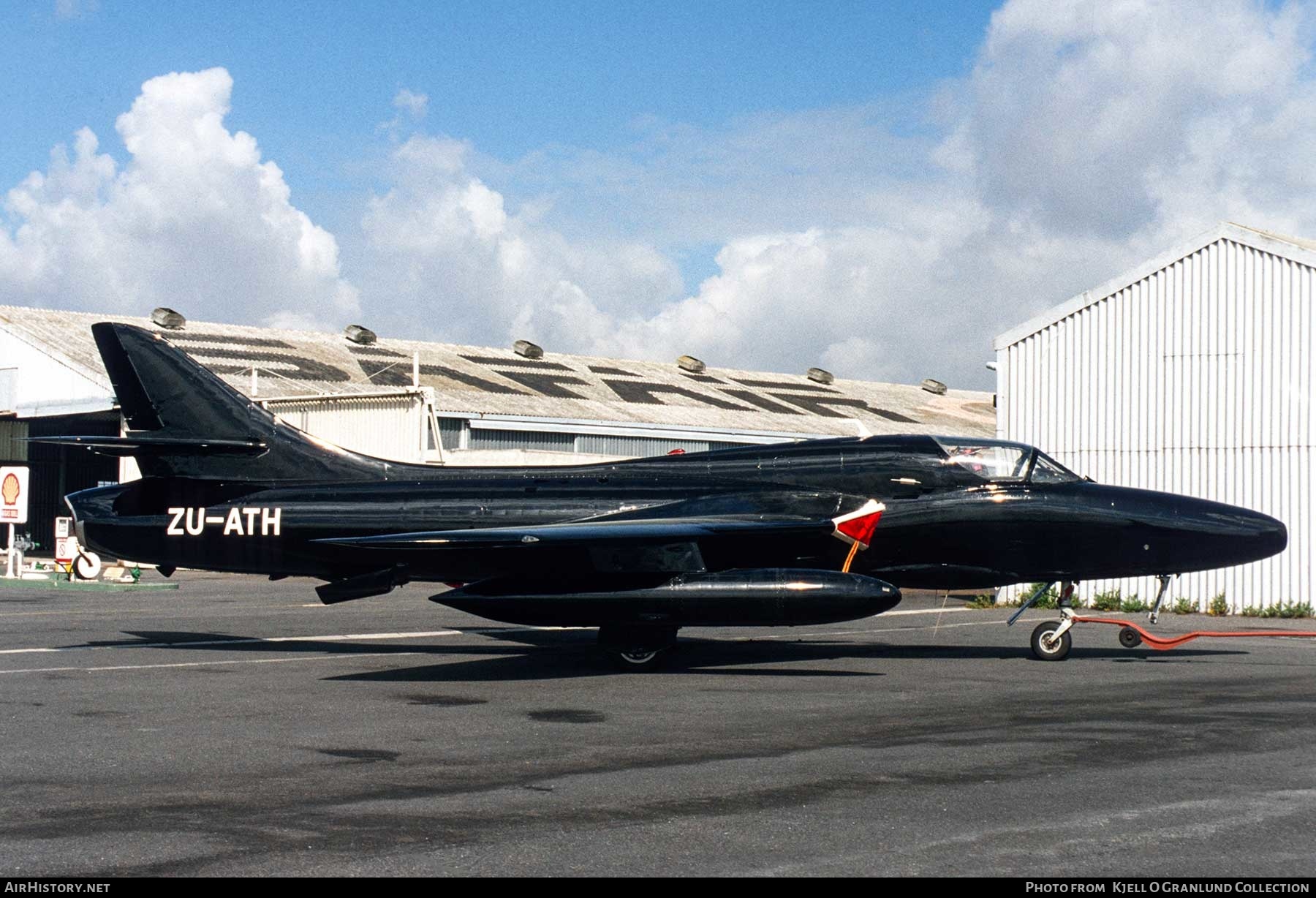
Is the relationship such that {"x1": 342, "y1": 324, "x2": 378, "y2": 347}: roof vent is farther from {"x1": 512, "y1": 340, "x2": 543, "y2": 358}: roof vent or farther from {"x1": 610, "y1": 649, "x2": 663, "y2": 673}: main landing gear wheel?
{"x1": 610, "y1": 649, "x2": 663, "y2": 673}: main landing gear wheel

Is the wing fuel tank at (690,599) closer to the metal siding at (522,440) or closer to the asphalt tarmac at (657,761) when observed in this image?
the asphalt tarmac at (657,761)

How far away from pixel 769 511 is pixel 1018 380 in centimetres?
1471

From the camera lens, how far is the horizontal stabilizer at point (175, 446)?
18625 millimetres

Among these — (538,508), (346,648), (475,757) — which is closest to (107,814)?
(475,757)

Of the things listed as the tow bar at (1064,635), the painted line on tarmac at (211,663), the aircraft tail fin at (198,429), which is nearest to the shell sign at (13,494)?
the aircraft tail fin at (198,429)

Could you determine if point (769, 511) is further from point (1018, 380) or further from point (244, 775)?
point (1018, 380)

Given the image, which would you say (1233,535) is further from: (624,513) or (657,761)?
(657,761)

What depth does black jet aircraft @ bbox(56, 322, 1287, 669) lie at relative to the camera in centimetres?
1766

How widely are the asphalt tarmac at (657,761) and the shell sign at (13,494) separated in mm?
18769

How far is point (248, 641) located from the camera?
68.6 ft

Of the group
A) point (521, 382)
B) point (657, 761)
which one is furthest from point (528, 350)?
point (657, 761)

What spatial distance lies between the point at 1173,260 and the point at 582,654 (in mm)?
16672

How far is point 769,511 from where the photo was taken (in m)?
17.9

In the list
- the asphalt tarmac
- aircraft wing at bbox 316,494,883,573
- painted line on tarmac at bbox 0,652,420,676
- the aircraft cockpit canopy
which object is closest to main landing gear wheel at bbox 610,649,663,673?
the asphalt tarmac
